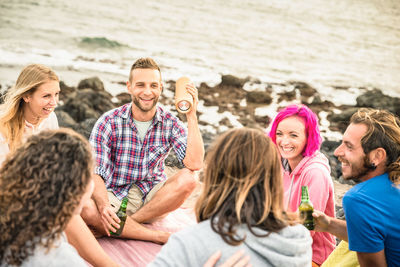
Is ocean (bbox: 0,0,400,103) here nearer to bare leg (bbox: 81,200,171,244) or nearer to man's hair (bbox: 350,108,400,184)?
bare leg (bbox: 81,200,171,244)

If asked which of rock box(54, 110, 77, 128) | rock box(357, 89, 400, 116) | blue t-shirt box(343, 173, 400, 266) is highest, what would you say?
blue t-shirt box(343, 173, 400, 266)

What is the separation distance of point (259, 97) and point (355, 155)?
918 centimetres

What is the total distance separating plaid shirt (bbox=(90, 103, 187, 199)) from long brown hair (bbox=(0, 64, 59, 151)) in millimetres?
509

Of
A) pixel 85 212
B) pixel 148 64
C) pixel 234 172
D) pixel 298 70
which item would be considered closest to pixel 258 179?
pixel 234 172

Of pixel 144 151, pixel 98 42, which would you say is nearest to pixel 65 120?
pixel 144 151

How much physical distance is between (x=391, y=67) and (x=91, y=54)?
9800 millimetres

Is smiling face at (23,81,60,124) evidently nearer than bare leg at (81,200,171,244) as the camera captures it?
No

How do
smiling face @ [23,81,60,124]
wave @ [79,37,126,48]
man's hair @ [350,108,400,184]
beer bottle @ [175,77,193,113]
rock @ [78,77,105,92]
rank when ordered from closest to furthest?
man's hair @ [350,108,400,184], beer bottle @ [175,77,193,113], smiling face @ [23,81,60,124], rock @ [78,77,105,92], wave @ [79,37,126,48]

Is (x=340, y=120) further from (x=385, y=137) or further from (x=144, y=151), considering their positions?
(x=385, y=137)

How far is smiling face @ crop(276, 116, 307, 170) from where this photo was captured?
8.84 feet

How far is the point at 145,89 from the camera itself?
3279mm

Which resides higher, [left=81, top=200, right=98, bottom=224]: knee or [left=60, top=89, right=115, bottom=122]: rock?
[left=81, top=200, right=98, bottom=224]: knee

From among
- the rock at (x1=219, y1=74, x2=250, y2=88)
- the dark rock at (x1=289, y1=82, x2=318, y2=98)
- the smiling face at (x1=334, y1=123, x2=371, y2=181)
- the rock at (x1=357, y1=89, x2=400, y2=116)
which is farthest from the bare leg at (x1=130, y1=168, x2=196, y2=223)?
the dark rock at (x1=289, y1=82, x2=318, y2=98)

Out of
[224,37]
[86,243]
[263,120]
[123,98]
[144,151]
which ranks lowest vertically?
[263,120]
